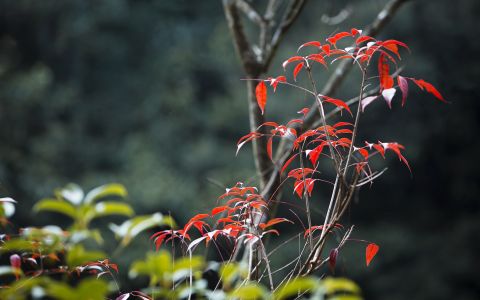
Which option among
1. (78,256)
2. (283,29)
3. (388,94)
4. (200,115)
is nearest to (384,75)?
(388,94)

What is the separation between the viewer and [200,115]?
5199mm

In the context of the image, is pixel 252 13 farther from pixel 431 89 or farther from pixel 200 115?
pixel 200 115

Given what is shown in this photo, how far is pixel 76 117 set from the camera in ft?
16.1

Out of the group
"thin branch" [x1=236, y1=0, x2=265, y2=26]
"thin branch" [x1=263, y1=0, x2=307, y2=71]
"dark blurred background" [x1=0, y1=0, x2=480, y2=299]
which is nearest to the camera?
"thin branch" [x1=263, y1=0, x2=307, y2=71]

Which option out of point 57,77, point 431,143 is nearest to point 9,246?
point 57,77

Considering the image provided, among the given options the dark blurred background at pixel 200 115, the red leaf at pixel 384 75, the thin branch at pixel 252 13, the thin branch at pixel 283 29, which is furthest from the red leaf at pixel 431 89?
the dark blurred background at pixel 200 115

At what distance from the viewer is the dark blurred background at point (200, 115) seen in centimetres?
470

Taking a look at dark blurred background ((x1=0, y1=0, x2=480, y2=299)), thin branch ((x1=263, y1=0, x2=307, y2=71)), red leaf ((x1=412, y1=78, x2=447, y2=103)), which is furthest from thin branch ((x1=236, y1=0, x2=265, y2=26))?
dark blurred background ((x1=0, y1=0, x2=480, y2=299))

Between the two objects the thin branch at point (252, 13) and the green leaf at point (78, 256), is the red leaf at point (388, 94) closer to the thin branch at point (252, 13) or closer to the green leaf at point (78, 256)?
the green leaf at point (78, 256)

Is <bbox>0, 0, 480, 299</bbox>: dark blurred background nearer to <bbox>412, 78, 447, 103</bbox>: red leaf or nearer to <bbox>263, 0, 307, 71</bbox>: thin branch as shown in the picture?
<bbox>263, 0, 307, 71</bbox>: thin branch

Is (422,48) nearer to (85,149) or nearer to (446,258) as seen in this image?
(446,258)

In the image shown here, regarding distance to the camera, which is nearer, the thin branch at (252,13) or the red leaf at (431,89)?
the red leaf at (431,89)

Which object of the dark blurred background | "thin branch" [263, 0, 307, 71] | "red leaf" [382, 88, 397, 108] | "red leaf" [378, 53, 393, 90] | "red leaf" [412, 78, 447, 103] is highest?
"red leaf" [378, 53, 393, 90]

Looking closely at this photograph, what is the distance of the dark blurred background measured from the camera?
185 inches
